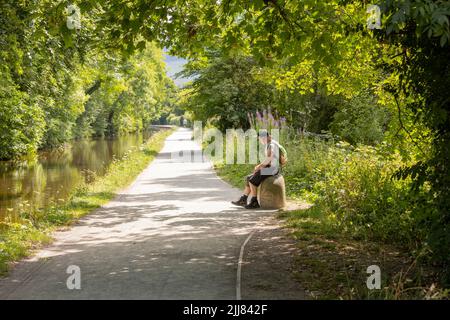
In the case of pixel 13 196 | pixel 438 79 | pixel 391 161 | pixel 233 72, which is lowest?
pixel 13 196

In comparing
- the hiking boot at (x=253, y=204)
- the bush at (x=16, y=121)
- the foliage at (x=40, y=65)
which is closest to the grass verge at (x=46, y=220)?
the foliage at (x=40, y=65)

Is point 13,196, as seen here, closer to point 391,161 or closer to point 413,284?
point 391,161

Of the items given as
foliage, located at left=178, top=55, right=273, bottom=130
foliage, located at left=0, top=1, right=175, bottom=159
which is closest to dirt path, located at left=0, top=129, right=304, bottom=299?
foliage, located at left=0, top=1, right=175, bottom=159

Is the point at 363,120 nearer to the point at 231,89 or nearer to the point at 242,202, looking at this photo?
the point at 231,89

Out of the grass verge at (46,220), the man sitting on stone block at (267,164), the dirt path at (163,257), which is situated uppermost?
the man sitting on stone block at (267,164)

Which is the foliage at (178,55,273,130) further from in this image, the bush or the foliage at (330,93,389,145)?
the bush

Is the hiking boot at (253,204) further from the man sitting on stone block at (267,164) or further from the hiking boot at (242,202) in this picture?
the hiking boot at (242,202)

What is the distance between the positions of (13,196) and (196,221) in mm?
10975

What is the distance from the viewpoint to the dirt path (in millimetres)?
6270

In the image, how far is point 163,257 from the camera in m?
7.91

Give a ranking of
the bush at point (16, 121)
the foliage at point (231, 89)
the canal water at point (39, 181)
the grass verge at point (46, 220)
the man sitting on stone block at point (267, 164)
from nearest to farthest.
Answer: the grass verge at point (46, 220) → the man sitting on stone block at point (267, 164) → the canal water at point (39, 181) → the bush at point (16, 121) → the foliage at point (231, 89)

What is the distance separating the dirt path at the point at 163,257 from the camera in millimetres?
6270
